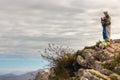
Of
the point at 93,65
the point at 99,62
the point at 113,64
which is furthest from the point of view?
the point at 93,65

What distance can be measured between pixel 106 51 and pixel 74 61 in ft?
17.8

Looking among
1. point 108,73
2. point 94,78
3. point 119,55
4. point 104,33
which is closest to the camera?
point 94,78

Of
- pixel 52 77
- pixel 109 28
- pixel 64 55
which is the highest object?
pixel 109 28

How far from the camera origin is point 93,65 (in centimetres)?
4219

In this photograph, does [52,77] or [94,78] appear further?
[52,77]

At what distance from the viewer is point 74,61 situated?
1841 inches

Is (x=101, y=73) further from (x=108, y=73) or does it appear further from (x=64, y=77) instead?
(x=64, y=77)

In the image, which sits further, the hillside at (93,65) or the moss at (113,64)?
the moss at (113,64)

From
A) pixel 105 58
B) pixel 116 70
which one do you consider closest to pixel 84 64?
pixel 105 58

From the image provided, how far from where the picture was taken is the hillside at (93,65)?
3741cm

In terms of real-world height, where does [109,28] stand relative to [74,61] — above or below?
above

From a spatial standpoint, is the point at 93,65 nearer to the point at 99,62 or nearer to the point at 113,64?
the point at 99,62

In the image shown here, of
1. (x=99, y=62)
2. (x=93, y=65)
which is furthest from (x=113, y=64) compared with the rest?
(x=93, y=65)

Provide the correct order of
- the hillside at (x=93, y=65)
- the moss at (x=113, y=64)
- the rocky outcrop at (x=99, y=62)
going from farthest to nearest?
1. the moss at (x=113, y=64)
2. the hillside at (x=93, y=65)
3. the rocky outcrop at (x=99, y=62)
